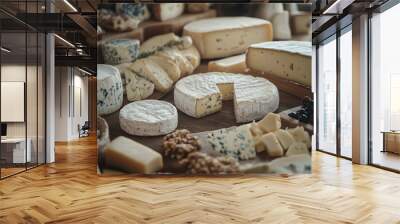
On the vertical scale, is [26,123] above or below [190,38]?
below

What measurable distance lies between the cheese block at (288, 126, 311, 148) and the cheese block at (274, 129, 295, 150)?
0.19ft

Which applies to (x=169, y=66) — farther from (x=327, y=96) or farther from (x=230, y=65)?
(x=327, y=96)

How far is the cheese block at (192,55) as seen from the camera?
223 inches

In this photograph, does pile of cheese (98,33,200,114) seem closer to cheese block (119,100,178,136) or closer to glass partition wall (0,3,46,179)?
cheese block (119,100,178,136)

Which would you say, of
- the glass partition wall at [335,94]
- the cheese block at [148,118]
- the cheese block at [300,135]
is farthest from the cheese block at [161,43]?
the glass partition wall at [335,94]

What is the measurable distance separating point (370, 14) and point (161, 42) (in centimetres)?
373

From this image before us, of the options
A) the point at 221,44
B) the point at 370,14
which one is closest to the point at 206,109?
the point at 221,44

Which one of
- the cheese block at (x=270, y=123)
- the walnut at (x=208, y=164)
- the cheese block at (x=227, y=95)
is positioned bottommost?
the walnut at (x=208, y=164)

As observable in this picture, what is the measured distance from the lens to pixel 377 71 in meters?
6.75

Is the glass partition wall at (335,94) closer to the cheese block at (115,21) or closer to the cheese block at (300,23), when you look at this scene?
the cheese block at (300,23)

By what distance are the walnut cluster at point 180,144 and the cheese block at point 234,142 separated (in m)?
0.24

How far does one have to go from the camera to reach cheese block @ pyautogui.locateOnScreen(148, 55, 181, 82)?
5621mm

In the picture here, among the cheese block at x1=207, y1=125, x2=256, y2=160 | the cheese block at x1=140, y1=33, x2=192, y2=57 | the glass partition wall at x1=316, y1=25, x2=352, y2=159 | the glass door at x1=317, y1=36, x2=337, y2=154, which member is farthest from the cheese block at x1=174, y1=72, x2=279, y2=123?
the glass door at x1=317, y1=36, x2=337, y2=154

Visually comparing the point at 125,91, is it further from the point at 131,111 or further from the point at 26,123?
the point at 26,123
